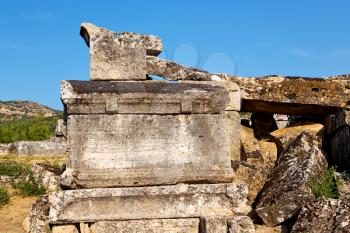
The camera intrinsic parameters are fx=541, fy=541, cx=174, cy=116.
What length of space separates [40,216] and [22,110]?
98.9 m

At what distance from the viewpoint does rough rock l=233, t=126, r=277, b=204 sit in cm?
732

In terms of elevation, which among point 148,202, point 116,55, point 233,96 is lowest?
point 148,202

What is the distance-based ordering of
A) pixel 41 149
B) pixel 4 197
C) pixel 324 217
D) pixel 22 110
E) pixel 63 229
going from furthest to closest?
pixel 22 110, pixel 41 149, pixel 4 197, pixel 324 217, pixel 63 229

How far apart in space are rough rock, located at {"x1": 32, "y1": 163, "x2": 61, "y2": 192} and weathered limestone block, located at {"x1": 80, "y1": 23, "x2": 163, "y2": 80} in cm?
507

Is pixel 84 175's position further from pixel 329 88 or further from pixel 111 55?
pixel 329 88

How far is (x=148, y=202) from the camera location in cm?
506

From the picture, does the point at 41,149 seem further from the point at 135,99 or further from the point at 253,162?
the point at 135,99

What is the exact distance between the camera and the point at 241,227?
4996mm

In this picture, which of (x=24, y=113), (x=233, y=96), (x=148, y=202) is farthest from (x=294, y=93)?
(x=24, y=113)

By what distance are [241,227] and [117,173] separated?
1255 millimetres

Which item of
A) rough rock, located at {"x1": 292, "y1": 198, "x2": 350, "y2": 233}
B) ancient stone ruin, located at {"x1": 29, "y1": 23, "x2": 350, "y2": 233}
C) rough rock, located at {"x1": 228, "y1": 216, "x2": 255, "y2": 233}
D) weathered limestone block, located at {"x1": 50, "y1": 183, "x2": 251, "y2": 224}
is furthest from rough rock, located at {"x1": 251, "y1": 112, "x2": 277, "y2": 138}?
rough rock, located at {"x1": 228, "y1": 216, "x2": 255, "y2": 233}

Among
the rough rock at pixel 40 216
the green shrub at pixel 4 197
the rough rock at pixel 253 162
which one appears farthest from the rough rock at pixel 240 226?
the green shrub at pixel 4 197

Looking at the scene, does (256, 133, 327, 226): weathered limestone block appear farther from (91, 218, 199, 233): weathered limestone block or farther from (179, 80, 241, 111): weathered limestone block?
(91, 218, 199, 233): weathered limestone block

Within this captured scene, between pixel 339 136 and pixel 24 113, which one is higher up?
pixel 339 136
